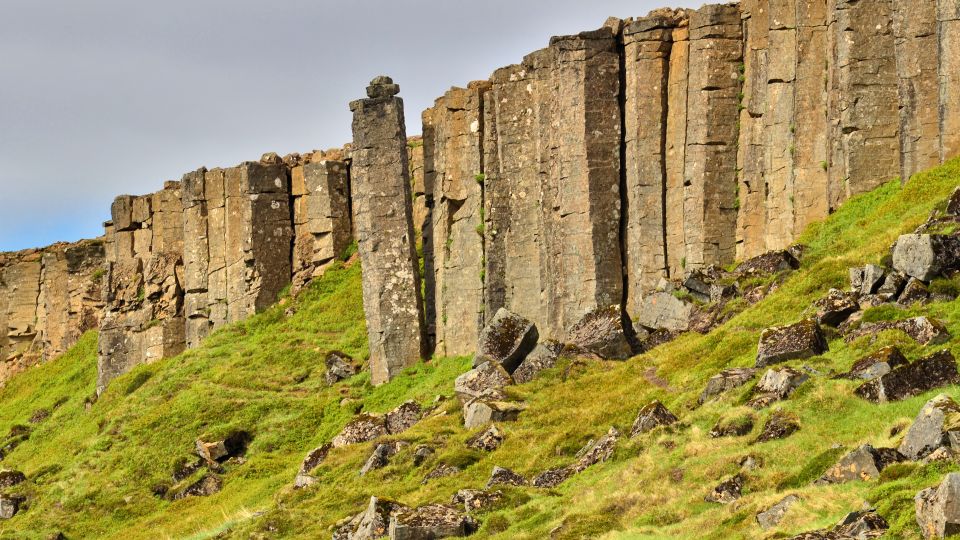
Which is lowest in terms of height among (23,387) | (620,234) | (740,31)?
(23,387)

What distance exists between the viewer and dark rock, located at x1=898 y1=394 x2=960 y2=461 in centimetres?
2705

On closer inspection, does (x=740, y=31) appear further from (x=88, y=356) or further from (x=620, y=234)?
(x=88, y=356)

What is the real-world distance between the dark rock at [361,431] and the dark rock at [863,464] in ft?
72.3

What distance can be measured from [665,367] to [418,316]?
17.0 m

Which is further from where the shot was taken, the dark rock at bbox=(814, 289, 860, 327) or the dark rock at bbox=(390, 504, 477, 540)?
the dark rock at bbox=(814, 289, 860, 327)

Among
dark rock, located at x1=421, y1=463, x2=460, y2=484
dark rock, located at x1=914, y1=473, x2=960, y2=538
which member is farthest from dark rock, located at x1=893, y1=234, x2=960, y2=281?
dark rock, located at x1=914, y1=473, x2=960, y2=538

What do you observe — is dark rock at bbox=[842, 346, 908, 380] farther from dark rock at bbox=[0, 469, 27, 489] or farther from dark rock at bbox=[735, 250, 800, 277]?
dark rock at bbox=[0, 469, 27, 489]

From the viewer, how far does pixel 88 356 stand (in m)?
81.6

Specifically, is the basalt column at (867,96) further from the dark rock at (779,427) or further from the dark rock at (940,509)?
the dark rock at (940,509)

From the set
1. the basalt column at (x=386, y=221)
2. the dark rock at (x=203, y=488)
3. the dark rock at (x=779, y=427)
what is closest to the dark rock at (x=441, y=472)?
the dark rock at (x=779, y=427)

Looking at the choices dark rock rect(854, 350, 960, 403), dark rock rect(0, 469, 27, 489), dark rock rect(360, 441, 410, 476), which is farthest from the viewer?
dark rock rect(0, 469, 27, 489)

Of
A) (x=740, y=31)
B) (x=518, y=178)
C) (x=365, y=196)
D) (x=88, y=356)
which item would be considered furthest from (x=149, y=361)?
(x=740, y=31)

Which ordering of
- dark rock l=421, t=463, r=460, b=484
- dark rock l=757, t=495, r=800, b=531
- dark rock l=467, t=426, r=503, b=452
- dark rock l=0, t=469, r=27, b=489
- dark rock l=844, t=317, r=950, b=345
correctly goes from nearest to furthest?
dark rock l=757, t=495, r=800, b=531 < dark rock l=844, t=317, r=950, b=345 < dark rock l=421, t=463, r=460, b=484 < dark rock l=467, t=426, r=503, b=452 < dark rock l=0, t=469, r=27, b=489

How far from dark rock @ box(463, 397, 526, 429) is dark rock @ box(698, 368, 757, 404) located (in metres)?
7.76
